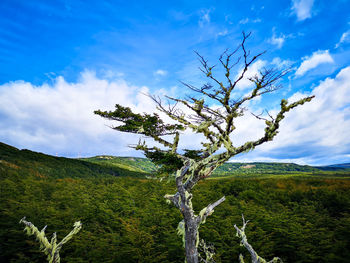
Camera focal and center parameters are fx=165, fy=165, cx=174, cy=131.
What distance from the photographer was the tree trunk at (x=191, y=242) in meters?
3.43

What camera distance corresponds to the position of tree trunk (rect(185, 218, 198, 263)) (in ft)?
11.3

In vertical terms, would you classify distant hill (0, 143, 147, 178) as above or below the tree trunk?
above

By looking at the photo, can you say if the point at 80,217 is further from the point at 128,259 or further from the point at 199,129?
the point at 199,129

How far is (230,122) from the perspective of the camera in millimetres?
3785

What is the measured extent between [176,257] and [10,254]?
20.4 feet

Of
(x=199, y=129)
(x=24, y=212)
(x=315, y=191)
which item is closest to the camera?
(x=199, y=129)

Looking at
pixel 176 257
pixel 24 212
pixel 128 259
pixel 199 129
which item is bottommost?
pixel 176 257

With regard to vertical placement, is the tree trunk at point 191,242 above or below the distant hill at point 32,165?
below

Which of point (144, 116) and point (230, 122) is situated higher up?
point (144, 116)

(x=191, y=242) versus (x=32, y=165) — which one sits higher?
(x=32, y=165)

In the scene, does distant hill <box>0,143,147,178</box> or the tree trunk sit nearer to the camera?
the tree trunk

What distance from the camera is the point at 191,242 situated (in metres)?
3.47

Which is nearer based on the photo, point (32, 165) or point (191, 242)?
point (191, 242)

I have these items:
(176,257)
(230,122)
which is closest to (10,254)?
(176,257)
